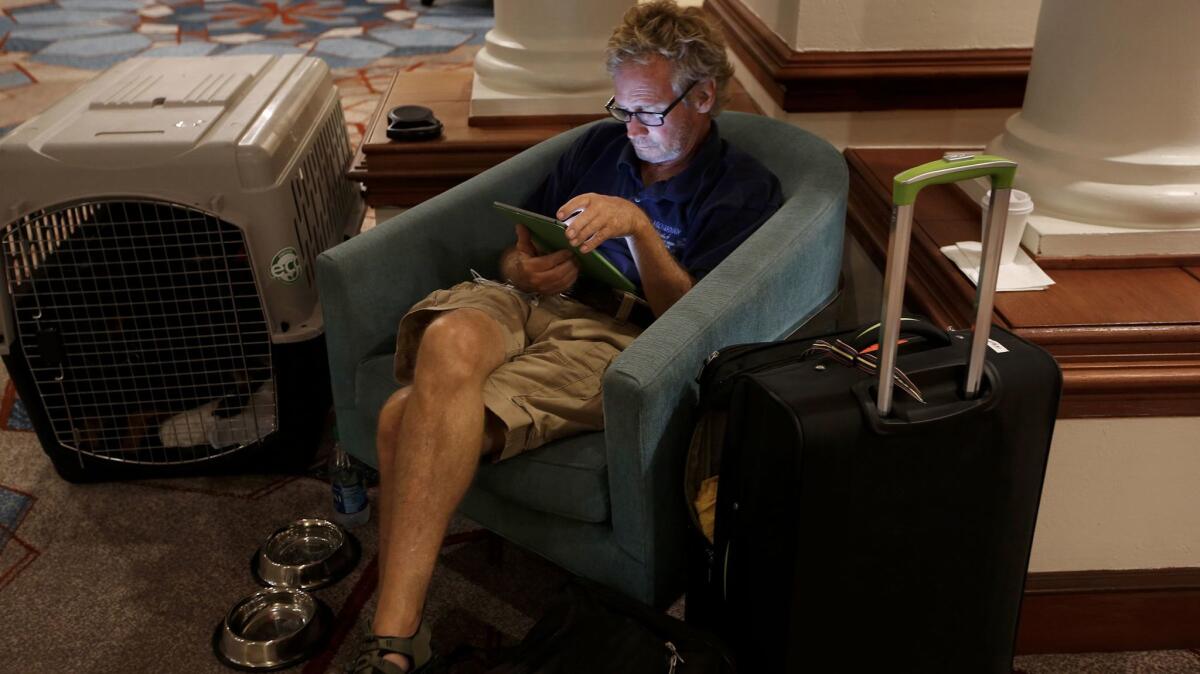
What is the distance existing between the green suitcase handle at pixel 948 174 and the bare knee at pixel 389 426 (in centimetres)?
89

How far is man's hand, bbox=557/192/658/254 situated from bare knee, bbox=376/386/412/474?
1.25 ft

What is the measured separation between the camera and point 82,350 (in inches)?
84.2

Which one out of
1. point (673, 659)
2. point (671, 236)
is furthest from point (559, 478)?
point (671, 236)

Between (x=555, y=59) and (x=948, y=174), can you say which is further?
(x=555, y=59)

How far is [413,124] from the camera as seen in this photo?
2432 millimetres

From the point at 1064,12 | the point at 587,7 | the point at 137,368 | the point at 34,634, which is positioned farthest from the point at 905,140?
the point at 34,634

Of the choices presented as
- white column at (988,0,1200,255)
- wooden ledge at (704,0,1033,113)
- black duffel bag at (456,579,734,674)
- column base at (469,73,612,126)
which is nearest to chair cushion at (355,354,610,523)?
black duffel bag at (456,579,734,674)

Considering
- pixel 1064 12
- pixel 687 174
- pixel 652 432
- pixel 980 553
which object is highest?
pixel 1064 12

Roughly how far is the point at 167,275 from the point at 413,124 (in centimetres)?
65

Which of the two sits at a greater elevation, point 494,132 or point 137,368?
point 494,132

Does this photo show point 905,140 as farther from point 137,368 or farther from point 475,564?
point 137,368

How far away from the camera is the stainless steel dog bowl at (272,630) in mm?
1771

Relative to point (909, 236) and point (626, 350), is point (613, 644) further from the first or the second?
point (909, 236)

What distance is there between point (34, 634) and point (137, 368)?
1.84 ft
